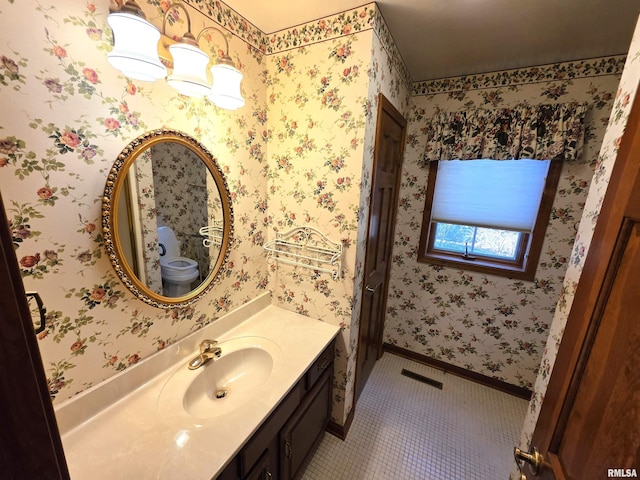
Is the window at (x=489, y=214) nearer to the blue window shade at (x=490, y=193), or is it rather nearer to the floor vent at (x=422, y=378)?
the blue window shade at (x=490, y=193)

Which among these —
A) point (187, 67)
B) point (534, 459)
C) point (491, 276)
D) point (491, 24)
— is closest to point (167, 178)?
point (187, 67)

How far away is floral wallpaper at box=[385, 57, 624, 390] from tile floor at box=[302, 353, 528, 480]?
0.28 metres

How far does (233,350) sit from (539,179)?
221cm

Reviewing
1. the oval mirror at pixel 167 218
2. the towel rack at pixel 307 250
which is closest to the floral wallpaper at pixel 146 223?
the oval mirror at pixel 167 218

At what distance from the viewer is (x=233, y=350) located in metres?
1.26

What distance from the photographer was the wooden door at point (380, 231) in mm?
1524

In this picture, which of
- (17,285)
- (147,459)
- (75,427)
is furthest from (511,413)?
(17,285)

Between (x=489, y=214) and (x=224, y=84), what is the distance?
6.30 feet

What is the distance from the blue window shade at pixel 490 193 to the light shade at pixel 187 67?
1.75m

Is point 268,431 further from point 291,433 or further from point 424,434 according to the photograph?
point 424,434

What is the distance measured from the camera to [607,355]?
1.59ft

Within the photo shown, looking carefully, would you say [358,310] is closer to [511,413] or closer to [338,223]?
[338,223]

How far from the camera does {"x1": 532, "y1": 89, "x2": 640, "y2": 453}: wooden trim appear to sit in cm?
49

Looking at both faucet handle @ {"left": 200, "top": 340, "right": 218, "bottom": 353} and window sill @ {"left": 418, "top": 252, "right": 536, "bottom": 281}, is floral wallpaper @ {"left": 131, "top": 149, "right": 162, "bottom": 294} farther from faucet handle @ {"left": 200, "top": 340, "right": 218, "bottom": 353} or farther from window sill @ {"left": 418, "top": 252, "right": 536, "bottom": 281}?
window sill @ {"left": 418, "top": 252, "right": 536, "bottom": 281}
